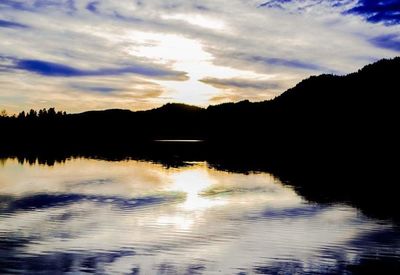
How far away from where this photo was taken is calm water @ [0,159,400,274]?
21.7 m

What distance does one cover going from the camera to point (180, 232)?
2888 cm

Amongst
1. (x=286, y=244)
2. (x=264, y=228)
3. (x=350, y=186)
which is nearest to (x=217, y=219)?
(x=264, y=228)

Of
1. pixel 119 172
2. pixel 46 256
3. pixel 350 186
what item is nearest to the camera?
pixel 46 256

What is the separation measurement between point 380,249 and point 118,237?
14.2 metres

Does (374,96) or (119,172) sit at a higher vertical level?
(374,96)

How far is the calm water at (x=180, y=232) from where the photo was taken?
21.7 m

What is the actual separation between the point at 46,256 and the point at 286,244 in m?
12.5

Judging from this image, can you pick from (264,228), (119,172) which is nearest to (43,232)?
(264,228)

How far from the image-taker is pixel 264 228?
99.4 ft

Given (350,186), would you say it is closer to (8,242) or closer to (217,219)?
(217,219)

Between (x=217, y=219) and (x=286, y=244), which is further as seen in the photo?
(x=217, y=219)

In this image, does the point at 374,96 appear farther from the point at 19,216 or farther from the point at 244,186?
the point at 19,216

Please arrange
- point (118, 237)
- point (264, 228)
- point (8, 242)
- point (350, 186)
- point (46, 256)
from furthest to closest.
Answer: point (350, 186)
point (264, 228)
point (118, 237)
point (8, 242)
point (46, 256)

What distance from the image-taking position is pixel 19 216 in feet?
109
